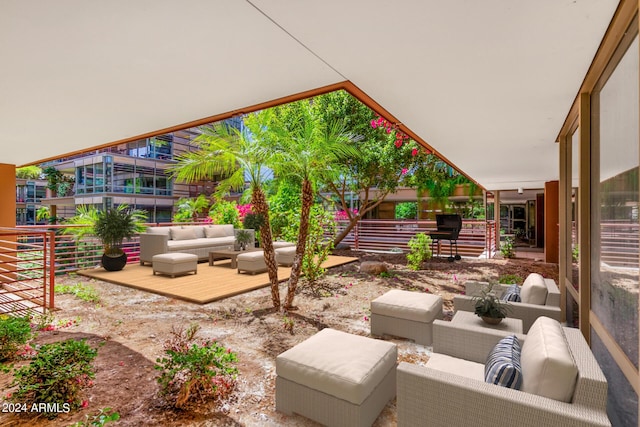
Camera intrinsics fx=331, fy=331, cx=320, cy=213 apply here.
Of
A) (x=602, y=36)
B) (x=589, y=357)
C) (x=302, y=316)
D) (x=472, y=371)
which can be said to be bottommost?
(x=302, y=316)

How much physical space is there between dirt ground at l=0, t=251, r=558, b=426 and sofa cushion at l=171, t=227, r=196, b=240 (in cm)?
222

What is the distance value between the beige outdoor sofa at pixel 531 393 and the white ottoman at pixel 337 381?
278 millimetres

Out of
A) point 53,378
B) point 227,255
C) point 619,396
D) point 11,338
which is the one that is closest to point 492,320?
point 619,396

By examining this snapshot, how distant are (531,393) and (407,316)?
199 centimetres

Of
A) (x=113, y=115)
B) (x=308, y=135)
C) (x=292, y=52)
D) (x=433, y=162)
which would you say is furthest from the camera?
(x=433, y=162)

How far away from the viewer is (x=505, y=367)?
69.2 inches

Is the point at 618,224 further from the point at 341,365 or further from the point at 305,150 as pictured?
the point at 305,150

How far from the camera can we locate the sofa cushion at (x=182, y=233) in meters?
8.53

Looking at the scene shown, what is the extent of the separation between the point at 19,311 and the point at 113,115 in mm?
3026

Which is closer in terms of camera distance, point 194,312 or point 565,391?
point 565,391

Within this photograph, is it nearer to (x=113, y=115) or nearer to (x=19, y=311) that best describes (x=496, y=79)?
(x=113, y=115)

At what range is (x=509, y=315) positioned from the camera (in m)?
3.17

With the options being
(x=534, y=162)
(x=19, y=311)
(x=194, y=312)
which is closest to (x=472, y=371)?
(x=194, y=312)

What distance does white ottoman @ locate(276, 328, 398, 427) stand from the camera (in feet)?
6.62
